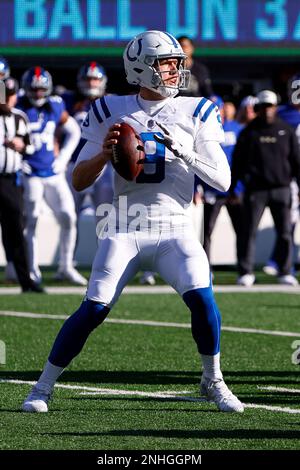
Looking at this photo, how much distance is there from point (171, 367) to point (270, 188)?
17.3ft

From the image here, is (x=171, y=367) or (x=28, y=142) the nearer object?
(x=171, y=367)

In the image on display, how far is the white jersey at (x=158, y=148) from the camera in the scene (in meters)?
5.77

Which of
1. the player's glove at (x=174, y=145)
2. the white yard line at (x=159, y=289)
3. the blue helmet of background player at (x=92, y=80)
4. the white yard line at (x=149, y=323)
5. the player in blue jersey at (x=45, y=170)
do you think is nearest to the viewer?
the player's glove at (x=174, y=145)

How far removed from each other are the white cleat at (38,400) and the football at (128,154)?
101 centimetres

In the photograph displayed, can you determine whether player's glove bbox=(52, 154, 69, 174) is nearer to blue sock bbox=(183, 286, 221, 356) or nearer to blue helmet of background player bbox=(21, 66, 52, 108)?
blue helmet of background player bbox=(21, 66, 52, 108)

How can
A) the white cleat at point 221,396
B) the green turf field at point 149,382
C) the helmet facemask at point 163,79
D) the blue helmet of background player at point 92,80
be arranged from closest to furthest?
the green turf field at point 149,382
the white cleat at point 221,396
the helmet facemask at point 163,79
the blue helmet of background player at point 92,80

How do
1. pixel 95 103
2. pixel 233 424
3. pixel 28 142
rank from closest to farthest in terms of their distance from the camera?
pixel 233 424, pixel 95 103, pixel 28 142

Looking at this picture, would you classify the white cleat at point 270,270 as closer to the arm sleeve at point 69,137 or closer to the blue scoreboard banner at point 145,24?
the arm sleeve at point 69,137

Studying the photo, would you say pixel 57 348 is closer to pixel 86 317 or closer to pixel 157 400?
pixel 86 317

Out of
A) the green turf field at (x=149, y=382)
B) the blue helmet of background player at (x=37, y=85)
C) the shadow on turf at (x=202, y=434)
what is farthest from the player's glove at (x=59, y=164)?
the shadow on turf at (x=202, y=434)

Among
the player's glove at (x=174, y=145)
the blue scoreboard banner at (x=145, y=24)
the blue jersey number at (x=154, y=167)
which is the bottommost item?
the blue jersey number at (x=154, y=167)

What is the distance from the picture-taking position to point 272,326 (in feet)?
29.4

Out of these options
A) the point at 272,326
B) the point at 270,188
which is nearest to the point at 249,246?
the point at 270,188
